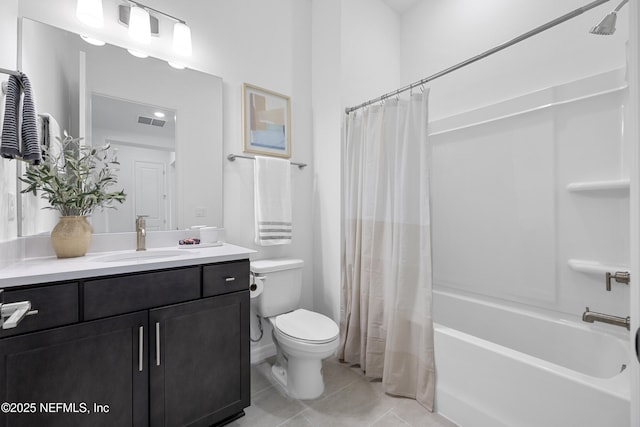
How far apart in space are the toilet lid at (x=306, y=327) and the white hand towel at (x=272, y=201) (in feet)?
1.72

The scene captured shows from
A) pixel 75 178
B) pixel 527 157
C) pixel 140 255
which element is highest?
pixel 527 157

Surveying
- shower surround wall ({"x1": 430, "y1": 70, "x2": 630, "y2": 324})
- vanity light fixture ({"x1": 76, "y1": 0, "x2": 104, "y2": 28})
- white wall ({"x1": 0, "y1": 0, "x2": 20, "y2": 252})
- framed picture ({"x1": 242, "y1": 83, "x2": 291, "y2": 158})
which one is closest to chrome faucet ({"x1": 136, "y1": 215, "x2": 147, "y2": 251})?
white wall ({"x1": 0, "y1": 0, "x2": 20, "y2": 252})

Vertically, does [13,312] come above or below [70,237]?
below

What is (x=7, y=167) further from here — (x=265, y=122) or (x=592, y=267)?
(x=592, y=267)

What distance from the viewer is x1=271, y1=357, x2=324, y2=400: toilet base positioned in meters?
1.72

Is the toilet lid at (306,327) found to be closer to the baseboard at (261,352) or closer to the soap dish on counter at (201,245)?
the baseboard at (261,352)

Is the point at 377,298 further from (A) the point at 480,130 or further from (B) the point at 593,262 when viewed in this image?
(A) the point at 480,130

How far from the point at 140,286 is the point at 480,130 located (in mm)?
2356

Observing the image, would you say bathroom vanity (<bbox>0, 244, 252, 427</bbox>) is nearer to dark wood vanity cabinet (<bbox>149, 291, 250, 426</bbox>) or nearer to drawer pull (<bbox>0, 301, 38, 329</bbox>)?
dark wood vanity cabinet (<bbox>149, 291, 250, 426</bbox>)

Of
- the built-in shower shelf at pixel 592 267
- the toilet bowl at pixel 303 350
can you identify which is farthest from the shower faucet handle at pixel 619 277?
the toilet bowl at pixel 303 350

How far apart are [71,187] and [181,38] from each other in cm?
109

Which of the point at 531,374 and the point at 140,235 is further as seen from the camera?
the point at 140,235

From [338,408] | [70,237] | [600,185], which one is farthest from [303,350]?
[600,185]

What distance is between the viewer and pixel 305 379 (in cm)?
172
